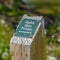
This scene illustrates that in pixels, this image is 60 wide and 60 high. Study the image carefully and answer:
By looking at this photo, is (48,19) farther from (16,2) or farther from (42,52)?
(42,52)

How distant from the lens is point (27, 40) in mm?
2395

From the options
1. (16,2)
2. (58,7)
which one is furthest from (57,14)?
(16,2)

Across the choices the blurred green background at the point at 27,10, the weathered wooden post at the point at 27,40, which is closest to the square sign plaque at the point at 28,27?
the weathered wooden post at the point at 27,40

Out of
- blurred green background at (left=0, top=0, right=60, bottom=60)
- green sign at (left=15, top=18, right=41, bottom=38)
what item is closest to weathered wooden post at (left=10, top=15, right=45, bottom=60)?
green sign at (left=15, top=18, right=41, bottom=38)

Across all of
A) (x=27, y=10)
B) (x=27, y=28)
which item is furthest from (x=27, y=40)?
(x=27, y=10)

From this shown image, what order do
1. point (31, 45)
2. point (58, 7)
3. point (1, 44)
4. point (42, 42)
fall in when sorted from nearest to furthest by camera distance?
point (31, 45) < point (42, 42) < point (1, 44) < point (58, 7)

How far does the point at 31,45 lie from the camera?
2.38 m

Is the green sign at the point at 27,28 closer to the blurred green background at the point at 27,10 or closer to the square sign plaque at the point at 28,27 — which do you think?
the square sign plaque at the point at 28,27

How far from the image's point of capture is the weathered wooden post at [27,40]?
2375mm

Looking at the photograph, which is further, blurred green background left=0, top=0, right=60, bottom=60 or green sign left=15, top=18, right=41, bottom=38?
blurred green background left=0, top=0, right=60, bottom=60

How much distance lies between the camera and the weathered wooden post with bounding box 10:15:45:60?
7.79 feet

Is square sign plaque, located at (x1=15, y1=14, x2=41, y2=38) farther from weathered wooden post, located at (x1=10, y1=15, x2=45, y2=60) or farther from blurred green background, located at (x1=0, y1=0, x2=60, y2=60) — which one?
blurred green background, located at (x1=0, y1=0, x2=60, y2=60)

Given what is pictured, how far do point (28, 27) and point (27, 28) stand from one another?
2cm

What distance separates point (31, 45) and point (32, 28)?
16 centimetres
